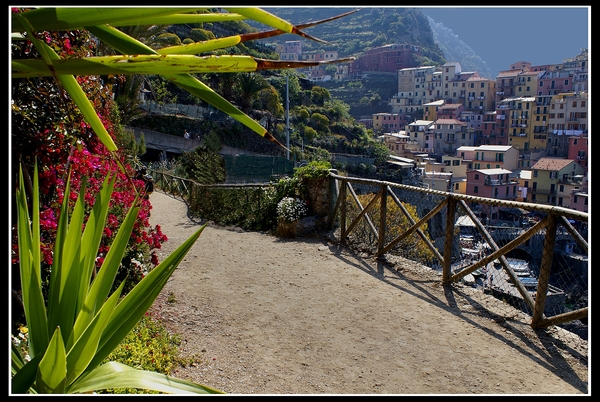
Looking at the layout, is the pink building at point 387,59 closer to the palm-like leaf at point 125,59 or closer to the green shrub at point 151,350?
A: the green shrub at point 151,350

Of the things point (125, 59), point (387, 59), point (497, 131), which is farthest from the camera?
point (387, 59)

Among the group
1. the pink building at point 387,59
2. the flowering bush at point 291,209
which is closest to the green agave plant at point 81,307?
the flowering bush at point 291,209

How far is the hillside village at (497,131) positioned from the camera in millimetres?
56719

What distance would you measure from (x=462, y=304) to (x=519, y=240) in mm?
859

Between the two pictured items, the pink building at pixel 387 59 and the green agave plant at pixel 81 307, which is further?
the pink building at pixel 387 59

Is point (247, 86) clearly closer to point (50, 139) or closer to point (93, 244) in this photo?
point (50, 139)

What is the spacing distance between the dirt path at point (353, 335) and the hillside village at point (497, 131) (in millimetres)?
43847

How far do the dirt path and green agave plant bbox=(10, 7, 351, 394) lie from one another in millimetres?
1441

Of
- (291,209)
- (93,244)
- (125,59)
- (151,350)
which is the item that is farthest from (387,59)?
(125,59)

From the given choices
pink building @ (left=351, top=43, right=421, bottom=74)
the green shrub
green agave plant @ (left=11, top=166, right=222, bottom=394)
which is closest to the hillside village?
pink building @ (left=351, top=43, right=421, bottom=74)

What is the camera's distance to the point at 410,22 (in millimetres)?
185375

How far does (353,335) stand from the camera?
3.84 m

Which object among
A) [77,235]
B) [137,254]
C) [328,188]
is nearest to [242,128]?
[328,188]

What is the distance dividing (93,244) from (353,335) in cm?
241
